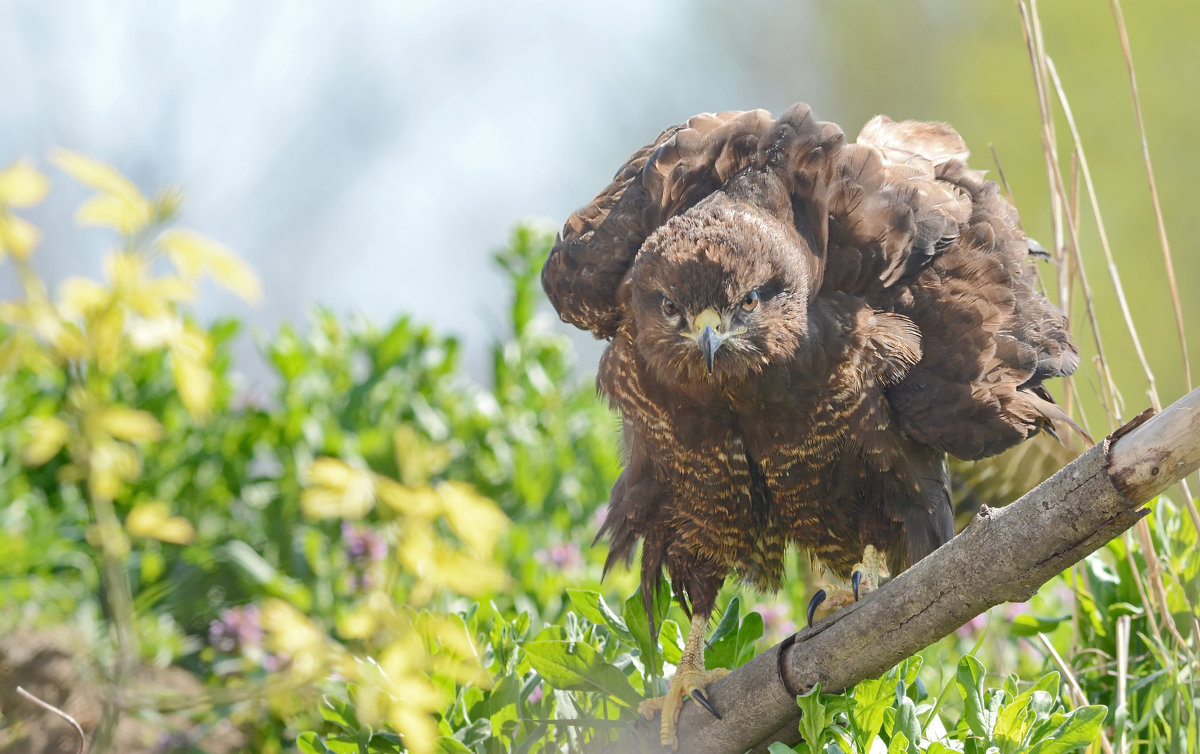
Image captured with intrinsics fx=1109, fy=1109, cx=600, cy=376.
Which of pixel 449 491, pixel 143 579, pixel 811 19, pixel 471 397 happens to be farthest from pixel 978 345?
pixel 811 19

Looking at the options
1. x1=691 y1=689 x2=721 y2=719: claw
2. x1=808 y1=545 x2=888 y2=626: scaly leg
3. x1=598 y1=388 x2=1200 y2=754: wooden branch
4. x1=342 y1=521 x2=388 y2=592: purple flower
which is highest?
x1=342 y1=521 x2=388 y2=592: purple flower

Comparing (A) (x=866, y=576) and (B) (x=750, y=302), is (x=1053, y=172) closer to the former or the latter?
(B) (x=750, y=302)

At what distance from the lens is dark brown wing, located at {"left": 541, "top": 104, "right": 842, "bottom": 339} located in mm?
2816

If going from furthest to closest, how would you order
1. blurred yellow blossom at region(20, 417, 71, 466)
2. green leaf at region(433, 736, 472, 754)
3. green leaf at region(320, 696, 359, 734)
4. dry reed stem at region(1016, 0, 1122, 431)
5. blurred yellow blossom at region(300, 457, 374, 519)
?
1. dry reed stem at region(1016, 0, 1122, 431)
2. green leaf at region(320, 696, 359, 734)
3. green leaf at region(433, 736, 472, 754)
4. blurred yellow blossom at region(300, 457, 374, 519)
5. blurred yellow blossom at region(20, 417, 71, 466)

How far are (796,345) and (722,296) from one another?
0.21 metres

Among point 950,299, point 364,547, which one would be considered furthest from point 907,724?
point 364,547

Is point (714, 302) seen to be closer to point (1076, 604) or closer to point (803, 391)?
point (803, 391)

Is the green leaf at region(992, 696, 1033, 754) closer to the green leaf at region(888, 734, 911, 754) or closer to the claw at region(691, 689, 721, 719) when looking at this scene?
the green leaf at region(888, 734, 911, 754)

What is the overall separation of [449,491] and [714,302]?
1287 millimetres

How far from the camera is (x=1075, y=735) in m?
2.17

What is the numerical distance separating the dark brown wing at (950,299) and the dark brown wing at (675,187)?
0.09 m

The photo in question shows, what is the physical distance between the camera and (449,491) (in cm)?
141

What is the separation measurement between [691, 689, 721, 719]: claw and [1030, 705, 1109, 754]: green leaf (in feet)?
2.37

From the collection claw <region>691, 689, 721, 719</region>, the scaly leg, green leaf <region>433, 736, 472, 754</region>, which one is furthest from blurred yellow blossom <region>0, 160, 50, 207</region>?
the scaly leg
